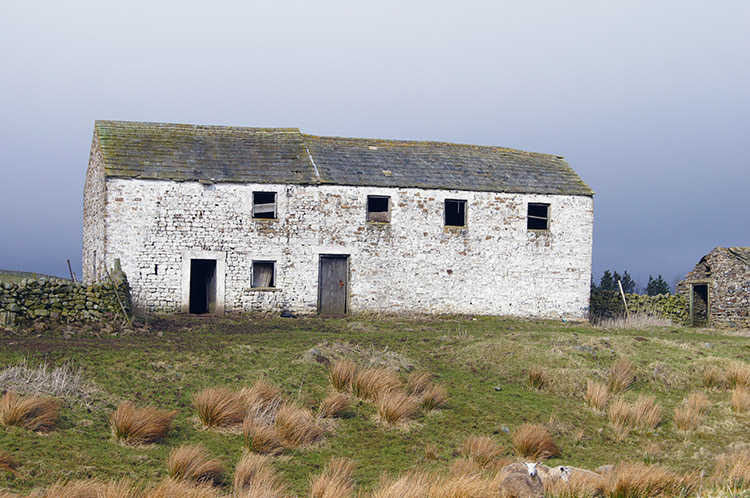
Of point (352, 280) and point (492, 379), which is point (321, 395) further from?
point (352, 280)

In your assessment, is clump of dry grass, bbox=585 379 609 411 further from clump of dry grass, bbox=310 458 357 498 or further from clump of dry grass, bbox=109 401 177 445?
clump of dry grass, bbox=109 401 177 445

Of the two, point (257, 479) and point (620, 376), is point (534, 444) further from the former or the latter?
point (257, 479)

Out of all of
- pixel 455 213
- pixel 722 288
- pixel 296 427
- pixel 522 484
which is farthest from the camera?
pixel 722 288

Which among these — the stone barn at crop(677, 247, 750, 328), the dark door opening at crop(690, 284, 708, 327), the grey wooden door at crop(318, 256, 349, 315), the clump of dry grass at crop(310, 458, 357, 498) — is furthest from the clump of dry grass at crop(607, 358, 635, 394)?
the dark door opening at crop(690, 284, 708, 327)

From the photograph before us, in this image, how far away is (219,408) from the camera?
11.5 m

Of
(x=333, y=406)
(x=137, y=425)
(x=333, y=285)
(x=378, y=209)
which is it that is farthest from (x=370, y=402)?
(x=378, y=209)

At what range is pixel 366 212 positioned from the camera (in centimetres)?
2481

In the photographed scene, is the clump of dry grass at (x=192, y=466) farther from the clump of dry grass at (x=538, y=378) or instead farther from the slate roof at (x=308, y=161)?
the slate roof at (x=308, y=161)

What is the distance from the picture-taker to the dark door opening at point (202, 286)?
2353cm

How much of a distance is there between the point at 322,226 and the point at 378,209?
2.33 m

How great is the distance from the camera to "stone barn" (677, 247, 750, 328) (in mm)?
27516

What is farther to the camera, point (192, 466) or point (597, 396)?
point (597, 396)

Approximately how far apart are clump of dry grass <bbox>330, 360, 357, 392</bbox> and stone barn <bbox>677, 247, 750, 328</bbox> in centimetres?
1973

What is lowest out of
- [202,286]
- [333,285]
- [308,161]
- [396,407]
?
[396,407]
